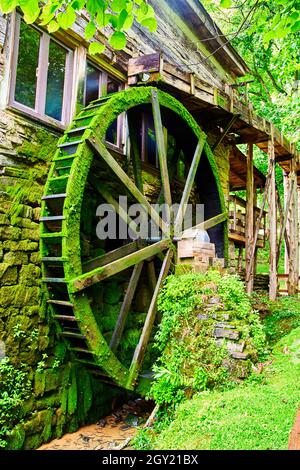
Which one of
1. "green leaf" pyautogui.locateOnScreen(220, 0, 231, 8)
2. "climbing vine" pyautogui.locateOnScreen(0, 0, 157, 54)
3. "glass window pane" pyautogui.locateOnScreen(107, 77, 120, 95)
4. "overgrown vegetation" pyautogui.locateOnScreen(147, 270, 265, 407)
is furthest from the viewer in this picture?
"glass window pane" pyautogui.locateOnScreen(107, 77, 120, 95)

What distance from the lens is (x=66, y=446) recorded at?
3809mm

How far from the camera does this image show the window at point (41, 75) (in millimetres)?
3867

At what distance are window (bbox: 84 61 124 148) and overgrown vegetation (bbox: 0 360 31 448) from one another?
325cm

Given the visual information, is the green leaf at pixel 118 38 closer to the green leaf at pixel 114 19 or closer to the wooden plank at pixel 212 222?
the green leaf at pixel 114 19

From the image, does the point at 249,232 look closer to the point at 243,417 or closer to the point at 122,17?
the point at 243,417

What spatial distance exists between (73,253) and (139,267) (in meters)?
1.45

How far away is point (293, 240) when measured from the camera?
9.23m

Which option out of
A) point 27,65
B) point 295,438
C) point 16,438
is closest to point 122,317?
point 16,438

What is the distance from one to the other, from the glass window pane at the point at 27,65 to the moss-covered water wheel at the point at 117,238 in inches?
21.8

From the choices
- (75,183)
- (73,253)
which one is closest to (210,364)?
(73,253)

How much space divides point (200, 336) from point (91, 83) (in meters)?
3.59

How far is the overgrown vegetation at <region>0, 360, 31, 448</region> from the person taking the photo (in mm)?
3318

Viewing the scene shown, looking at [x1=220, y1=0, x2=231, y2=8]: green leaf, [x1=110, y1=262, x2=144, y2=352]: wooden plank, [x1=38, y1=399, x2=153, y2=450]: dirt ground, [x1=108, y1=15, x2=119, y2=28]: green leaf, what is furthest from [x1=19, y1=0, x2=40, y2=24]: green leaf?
[x1=38, y1=399, x2=153, y2=450]: dirt ground

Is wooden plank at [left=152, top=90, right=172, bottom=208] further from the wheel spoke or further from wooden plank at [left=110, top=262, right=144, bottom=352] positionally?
wooden plank at [left=110, top=262, right=144, bottom=352]
